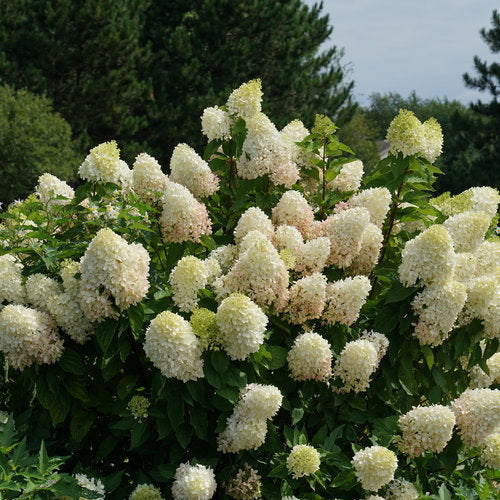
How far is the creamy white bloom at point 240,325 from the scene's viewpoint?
2.89m

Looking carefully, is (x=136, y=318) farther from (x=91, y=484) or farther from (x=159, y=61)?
(x=159, y=61)

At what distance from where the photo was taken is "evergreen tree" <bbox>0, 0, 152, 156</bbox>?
20000mm

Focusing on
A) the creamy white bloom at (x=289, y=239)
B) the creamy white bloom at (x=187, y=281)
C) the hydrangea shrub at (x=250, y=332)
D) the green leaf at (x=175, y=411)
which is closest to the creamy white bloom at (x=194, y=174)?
the hydrangea shrub at (x=250, y=332)

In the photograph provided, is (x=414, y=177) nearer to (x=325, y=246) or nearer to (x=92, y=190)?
(x=325, y=246)

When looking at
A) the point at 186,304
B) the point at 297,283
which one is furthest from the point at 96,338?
the point at 297,283

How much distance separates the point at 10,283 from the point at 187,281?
0.76 m

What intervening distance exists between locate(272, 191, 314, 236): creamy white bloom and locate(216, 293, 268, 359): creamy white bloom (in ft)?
2.79

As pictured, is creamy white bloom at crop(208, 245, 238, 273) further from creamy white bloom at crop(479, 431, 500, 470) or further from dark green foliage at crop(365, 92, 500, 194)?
dark green foliage at crop(365, 92, 500, 194)

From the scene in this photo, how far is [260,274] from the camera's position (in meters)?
3.13

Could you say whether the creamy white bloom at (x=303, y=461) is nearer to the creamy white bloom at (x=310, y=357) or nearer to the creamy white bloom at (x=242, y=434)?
the creamy white bloom at (x=242, y=434)

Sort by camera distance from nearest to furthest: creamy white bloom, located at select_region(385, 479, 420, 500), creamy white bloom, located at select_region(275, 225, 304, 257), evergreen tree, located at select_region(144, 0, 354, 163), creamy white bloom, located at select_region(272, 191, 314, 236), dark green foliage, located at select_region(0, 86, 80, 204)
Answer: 1. creamy white bloom, located at select_region(385, 479, 420, 500)
2. creamy white bloom, located at select_region(275, 225, 304, 257)
3. creamy white bloom, located at select_region(272, 191, 314, 236)
4. dark green foliage, located at select_region(0, 86, 80, 204)
5. evergreen tree, located at select_region(144, 0, 354, 163)

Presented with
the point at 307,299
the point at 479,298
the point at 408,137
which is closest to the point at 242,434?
the point at 307,299

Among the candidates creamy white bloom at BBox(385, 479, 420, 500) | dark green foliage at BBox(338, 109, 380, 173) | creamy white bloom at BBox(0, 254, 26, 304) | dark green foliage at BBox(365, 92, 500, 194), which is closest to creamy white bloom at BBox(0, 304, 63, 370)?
creamy white bloom at BBox(0, 254, 26, 304)

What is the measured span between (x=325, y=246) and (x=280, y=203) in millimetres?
459
